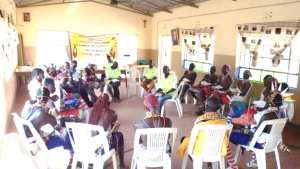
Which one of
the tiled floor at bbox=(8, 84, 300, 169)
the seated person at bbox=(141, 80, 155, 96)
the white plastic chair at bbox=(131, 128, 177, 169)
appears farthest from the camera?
the seated person at bbox=(141, 80, 155, 96)

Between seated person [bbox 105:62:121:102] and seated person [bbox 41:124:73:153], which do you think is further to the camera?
seated person [bbox 105:62:121:102]

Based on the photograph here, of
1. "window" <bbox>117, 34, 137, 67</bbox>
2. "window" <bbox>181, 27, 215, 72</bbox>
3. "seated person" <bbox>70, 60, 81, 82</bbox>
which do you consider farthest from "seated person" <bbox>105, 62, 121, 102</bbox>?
"window" <bbox>117, 34, 137, 67</bbox>

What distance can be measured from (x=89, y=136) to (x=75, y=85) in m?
3.05

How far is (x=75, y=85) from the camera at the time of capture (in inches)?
226

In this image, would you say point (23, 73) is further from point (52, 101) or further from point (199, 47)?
point (52, 101)

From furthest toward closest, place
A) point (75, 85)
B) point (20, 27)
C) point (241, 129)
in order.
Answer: point (20, 27) < point (75, 85) < point (241, 129)

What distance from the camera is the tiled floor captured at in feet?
12.3

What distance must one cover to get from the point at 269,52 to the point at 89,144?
451 centimetres

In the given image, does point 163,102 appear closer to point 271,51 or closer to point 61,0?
point 271,51

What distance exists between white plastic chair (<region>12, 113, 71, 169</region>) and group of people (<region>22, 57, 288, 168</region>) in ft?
0.22

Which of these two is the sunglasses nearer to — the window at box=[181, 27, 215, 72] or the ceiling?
the window at box=[181, 27, 215, 72]

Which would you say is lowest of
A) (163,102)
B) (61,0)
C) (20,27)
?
(163,102)

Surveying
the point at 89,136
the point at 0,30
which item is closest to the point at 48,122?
the point at 89,136

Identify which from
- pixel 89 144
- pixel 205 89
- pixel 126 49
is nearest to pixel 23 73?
pixel 126 49
